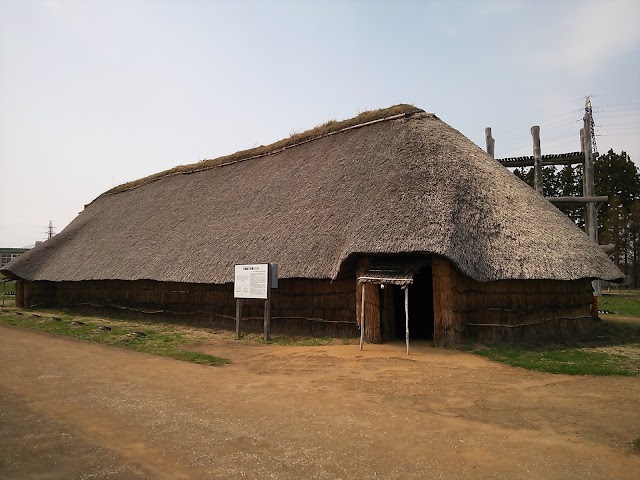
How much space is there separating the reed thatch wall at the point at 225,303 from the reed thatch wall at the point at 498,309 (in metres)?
2.72

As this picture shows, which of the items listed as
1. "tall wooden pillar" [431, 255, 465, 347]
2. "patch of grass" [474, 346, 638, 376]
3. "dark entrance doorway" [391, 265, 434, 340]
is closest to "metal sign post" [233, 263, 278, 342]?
Answer: "tall wooden pillar" [431, 255, 465, 347]

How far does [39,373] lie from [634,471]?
9.18 metres

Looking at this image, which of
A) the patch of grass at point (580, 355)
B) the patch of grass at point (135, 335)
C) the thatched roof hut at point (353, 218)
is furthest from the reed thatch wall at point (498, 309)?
the patch of grass at point (135, 335)

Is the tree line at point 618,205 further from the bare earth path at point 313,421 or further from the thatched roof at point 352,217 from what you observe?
the bare earth path at point 313,421

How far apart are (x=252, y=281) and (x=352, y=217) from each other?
3440 mm

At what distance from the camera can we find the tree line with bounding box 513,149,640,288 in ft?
131

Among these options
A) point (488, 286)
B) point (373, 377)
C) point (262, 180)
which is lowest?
point (373, 377)

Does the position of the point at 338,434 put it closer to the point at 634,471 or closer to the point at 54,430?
the point at 634,471

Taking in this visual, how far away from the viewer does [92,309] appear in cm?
2262

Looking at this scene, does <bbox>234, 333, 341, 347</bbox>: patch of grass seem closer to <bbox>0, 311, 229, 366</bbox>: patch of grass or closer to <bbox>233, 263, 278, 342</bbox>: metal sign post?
<bbox>233, 263, 278, 342</bbox>: metal sign post

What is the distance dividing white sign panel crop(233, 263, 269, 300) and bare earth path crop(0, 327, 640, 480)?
337 cm

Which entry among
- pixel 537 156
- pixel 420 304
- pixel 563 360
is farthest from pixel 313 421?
pixel 537 156

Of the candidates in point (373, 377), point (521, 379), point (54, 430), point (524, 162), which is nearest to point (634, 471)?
point (521, 379)

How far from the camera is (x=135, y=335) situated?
13688mm
